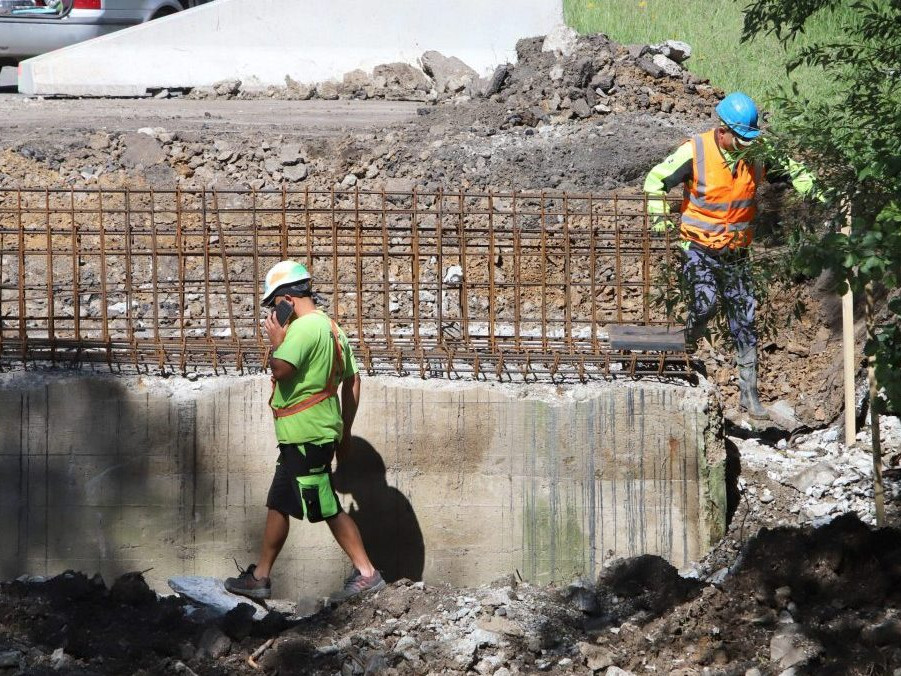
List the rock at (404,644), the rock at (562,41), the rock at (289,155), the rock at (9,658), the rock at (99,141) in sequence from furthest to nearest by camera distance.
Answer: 1. the rock at (562,41)
2. the rock at (99,141)
3. the rock at (289,155)
4. the rock at (404,644)
5. the rock at (9,658)

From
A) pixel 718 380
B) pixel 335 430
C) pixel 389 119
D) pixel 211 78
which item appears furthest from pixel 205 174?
pixel 335 430

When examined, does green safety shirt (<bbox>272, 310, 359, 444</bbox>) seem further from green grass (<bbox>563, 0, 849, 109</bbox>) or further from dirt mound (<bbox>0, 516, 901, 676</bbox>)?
green grass (<bbox>563, 0, 849, 109</bbox>)

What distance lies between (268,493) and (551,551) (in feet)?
5.16

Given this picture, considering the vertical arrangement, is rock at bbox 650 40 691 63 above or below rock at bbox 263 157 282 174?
above

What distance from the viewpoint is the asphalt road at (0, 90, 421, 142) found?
12.7m

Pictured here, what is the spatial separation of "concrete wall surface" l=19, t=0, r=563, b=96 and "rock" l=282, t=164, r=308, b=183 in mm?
4115

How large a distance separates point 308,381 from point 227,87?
32.0 ft

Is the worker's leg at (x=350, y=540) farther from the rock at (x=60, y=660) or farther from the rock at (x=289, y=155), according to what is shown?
the rock at (x=289, y=155)

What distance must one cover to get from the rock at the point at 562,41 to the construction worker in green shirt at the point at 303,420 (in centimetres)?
848

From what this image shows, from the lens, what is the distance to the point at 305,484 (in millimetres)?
6023

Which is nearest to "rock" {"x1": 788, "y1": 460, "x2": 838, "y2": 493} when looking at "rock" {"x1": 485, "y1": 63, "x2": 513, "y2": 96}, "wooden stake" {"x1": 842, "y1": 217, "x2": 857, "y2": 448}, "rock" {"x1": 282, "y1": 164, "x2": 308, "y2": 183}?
"wooden stake" {"x1": 842, "y1": 217, "x2": 857, "y2": 448}

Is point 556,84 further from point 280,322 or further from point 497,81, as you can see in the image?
point 280,322

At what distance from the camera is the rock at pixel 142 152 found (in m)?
11.5

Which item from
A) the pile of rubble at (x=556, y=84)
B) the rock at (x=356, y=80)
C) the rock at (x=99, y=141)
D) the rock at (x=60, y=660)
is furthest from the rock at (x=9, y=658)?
the rock at (x=356, y=80)
